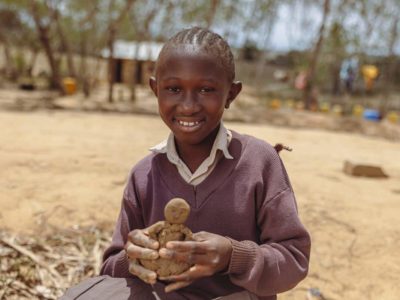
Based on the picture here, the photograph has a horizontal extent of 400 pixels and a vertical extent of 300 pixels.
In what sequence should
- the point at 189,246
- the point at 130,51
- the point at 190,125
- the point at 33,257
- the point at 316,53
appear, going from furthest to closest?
the point at 130,51 → the point at 316,53 → the point at 33,257 → the point at 190,125 → the point at 189,246

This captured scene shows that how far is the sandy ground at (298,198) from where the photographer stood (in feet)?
8.55

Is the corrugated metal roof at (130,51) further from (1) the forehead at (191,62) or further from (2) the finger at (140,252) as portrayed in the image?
(2) the finger at (140,252)

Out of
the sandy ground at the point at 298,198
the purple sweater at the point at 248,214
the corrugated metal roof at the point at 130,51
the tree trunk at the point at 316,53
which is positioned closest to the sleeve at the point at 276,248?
the purple sweater at the point at 248,214

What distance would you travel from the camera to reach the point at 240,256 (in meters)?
1.36

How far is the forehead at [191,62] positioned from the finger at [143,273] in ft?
1.81

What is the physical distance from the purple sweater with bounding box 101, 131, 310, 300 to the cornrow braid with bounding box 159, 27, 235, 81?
281mm

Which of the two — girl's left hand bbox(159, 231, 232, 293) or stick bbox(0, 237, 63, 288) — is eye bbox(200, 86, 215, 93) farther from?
stick bbox(0, 237, 63, 288)

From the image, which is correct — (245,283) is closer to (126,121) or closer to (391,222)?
(391,222)

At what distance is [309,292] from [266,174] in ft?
3.78

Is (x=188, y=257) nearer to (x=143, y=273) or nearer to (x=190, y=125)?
(x=143, y=273)

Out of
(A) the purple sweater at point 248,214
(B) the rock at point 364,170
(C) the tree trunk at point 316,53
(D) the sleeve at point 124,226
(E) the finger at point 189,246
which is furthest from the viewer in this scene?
(C) the tree trunk at point 316,53

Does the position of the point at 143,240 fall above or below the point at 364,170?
above

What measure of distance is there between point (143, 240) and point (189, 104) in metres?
0.41

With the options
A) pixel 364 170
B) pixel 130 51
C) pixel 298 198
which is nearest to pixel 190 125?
pixel 298 198
